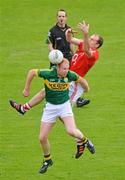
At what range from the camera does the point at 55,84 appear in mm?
17516

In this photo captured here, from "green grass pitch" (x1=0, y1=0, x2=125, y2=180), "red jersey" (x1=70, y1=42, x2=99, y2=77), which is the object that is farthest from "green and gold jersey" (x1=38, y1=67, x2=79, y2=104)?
"red jersey" (x1=70, y1=42, x2=99, y2=77)

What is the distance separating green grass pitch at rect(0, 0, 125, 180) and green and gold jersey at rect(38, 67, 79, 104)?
1.89m

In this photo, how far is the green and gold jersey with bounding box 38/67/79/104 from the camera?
57.5 ft

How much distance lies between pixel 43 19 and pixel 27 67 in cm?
626

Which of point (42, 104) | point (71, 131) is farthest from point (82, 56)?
point (71, 131)

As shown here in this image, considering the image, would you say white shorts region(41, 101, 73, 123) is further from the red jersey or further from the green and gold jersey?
the red jersey

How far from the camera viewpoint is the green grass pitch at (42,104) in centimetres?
1900

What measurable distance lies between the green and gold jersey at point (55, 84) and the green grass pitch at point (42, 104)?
1.89m

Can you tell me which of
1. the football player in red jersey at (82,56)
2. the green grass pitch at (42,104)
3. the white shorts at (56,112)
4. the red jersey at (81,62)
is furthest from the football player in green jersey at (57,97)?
the red jersey at (81,62)

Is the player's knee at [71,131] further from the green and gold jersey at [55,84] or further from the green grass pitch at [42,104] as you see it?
the green grass pitch at [42,104]

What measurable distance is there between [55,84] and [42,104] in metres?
6.40

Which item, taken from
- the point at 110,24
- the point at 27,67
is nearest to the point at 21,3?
the point at 110,24

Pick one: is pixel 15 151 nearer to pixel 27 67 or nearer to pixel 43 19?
pixel 27 67

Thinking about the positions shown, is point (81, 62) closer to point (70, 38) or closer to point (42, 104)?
point (70, 38)
